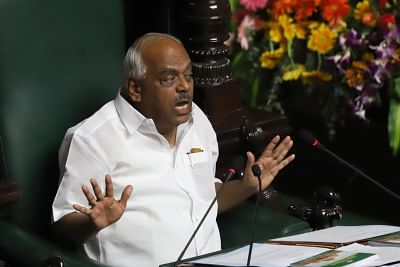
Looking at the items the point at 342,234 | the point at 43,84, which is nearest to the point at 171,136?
the point at 43,84

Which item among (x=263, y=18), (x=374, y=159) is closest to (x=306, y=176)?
(x=374, y=159)

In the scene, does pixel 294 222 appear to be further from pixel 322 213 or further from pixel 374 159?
pixel 374 159

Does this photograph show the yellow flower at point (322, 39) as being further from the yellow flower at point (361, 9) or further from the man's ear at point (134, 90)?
the man's ear at point (134, 90)

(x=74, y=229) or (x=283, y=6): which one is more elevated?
(x=283, y=6)

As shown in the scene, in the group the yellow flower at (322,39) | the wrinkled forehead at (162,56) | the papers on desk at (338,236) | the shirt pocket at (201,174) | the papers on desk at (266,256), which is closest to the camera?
the papers on desk at (266,256)

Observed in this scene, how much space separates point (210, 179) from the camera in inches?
108

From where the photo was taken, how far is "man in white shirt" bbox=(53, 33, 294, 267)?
249 cm

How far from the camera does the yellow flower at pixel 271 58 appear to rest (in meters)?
3.92

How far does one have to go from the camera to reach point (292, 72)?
3916 millimetres

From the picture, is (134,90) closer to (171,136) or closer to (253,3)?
Result: (171,136)

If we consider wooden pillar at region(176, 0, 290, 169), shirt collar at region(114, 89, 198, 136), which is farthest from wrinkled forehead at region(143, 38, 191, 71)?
wooden pillar at region(176, 0, 290, 169)

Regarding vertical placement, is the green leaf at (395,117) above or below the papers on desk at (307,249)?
below

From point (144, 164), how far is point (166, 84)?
200mm

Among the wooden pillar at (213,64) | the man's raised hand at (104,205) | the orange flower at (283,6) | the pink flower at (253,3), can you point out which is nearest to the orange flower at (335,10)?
the orange flower at (283,6)
